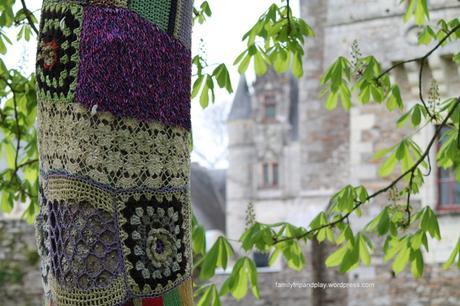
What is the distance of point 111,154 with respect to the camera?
1.74 metres

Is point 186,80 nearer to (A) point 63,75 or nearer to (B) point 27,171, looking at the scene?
(A) point 63,75

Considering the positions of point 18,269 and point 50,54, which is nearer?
point 50,54

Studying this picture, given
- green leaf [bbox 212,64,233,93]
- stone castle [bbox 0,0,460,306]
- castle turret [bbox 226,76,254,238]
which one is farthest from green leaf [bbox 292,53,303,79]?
castle turret [bbox 226,76,254,238]

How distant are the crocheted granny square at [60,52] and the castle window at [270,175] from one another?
3105 cm

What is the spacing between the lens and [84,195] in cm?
172

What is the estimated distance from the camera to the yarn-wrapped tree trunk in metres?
1.73

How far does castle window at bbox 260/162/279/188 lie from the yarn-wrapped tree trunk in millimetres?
31031

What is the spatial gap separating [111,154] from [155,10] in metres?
0.33

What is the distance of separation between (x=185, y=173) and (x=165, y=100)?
6.6 inches

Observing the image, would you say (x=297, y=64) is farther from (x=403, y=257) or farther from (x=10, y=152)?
(x=10, y=152)

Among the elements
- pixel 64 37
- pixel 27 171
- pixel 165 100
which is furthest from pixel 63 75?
pixel 27 171

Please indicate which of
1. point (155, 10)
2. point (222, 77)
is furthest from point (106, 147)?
point (222, 77)

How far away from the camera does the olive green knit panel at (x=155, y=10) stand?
1803 millimetres

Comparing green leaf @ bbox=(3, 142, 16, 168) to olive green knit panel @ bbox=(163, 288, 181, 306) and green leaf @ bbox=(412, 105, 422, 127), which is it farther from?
olive green knit panel @ bbox=(163, 288, 181, 306)
